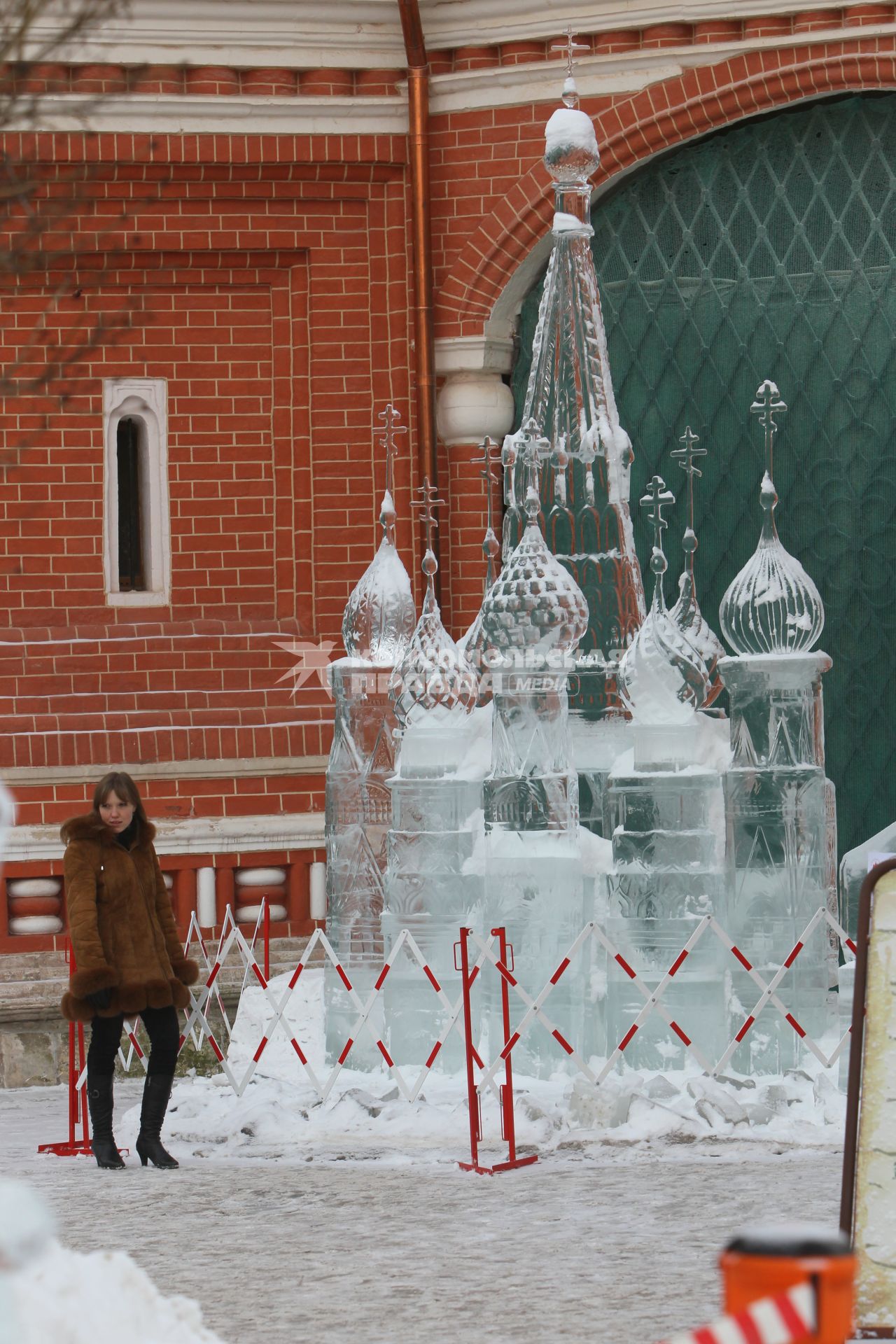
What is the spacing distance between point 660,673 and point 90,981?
290 cm

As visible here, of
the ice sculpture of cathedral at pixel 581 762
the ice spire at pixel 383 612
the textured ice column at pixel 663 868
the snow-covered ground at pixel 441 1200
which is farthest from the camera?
the ice spire at pixel 383 612

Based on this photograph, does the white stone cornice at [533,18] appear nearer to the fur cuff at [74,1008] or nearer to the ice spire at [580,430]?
the ice spire at [580,430]

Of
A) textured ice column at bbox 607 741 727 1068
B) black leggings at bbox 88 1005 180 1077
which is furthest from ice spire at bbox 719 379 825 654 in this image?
black leggings at bbox 88 1005 180 1077


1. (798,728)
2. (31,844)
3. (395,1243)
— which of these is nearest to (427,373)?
(31,844)

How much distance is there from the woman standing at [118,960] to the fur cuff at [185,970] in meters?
0.07

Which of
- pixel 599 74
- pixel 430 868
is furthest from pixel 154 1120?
pixel 599 74

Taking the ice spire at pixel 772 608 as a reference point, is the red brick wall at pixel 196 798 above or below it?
below

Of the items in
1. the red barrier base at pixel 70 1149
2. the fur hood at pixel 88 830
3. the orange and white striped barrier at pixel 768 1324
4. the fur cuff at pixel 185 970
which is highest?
the fur hood at pixel 88 830

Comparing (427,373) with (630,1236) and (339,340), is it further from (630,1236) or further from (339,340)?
(630,1236)

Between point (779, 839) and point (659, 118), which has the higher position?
point (659, 118)

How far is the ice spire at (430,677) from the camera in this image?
9773mm

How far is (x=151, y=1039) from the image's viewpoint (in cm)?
794

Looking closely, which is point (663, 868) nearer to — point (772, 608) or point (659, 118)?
point (772, 608)

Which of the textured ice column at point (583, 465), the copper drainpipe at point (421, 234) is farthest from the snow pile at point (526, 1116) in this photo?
the copper drainpipe at point (421, 234)
